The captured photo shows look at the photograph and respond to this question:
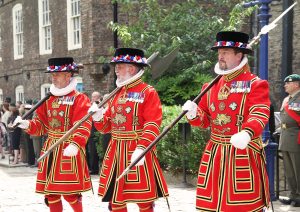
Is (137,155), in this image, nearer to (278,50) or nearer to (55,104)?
(55,104)

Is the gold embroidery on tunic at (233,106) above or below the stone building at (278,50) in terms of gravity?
below

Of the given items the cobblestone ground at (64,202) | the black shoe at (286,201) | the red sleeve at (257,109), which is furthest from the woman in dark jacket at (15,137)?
the red sleeve at (257,109)

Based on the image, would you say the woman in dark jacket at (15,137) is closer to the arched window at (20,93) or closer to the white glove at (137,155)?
the arched window at (20,93)

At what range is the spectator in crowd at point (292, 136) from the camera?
8070mm

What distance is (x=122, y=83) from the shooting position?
587cm

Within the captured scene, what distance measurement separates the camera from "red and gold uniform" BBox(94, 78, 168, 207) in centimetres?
569

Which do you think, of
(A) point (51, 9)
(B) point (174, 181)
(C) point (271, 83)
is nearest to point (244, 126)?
(B) point (174, 181)

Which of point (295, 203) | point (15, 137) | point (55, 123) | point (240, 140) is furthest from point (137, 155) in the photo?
point (15, 137)

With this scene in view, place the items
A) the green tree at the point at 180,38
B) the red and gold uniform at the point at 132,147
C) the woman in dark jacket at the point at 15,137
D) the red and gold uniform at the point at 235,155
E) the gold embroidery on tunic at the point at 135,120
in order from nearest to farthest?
1. the red and gold uniform at the point at 235,155
2. the red and gold uniform at the point at 132,147
3. the gold embroidery on tunic at the point at 135,120
4. the green tree at the point at 180,38
5. the woman in dark jacket at the point at 15,137

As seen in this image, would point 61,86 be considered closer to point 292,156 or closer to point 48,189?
point 48,189

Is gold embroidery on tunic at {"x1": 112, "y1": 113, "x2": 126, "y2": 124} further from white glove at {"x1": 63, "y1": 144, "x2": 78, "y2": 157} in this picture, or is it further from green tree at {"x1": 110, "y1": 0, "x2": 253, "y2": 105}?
green tree at {"x1": 110, "y1": 0, "x2": 253, "y2": 105}

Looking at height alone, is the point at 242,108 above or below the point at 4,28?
below

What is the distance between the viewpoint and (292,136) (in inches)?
322

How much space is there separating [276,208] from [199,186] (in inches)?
130
